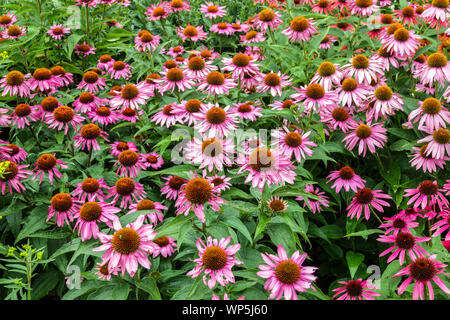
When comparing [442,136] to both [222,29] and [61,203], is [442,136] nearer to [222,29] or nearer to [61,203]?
[61,203]

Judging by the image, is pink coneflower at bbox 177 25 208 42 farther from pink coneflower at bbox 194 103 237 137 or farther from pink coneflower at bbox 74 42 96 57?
pink coneflower at bbox 194 103 237 137

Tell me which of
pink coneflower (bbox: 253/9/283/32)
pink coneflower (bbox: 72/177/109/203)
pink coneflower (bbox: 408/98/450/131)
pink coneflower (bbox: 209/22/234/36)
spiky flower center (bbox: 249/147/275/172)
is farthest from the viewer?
pink coneflower (bbox: 209/22/234/36)

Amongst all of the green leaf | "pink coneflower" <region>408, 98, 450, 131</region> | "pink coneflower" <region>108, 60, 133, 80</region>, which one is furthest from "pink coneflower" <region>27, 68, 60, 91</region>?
"pink coneflower" <region>408, 98, 450, 131</region>

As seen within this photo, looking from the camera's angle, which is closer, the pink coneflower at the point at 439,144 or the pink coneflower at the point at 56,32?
the pink coneflower at the point at 439,144

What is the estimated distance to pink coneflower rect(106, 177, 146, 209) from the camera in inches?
75.5

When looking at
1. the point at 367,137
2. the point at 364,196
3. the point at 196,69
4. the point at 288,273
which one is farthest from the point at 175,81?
the point at 288,273

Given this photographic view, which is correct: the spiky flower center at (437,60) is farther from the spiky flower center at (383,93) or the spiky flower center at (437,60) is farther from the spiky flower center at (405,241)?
the spiky flower center at (405,241)

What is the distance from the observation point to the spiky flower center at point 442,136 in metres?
1.94

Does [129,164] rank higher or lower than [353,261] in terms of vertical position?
higher

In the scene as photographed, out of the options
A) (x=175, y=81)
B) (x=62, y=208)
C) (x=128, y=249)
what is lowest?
(x=128, y=249)

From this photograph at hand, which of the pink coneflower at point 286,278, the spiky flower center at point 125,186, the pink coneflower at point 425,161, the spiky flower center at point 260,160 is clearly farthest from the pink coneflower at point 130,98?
the pink coneflower at point 425,161

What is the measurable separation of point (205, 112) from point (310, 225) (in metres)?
0.79

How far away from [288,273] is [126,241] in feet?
1.80

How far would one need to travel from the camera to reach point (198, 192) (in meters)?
1.45
